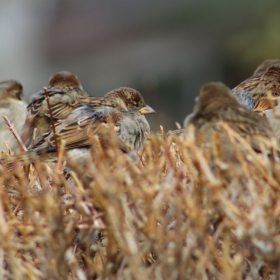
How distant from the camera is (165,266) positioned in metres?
2.19

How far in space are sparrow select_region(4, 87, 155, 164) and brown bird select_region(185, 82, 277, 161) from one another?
79 centimetres

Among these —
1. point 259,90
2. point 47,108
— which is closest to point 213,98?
point 259,90

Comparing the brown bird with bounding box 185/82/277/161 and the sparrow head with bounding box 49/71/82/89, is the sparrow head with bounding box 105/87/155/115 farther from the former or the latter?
the brown bird with bounding box 185/82/277/161

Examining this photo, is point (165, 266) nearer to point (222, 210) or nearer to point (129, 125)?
point (222, 210)

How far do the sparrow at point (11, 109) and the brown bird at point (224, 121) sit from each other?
3360 millimetres

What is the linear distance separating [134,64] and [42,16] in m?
3.89

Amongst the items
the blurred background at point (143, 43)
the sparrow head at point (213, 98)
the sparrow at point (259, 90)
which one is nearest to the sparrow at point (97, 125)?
the sparrow head at point (213, 98)

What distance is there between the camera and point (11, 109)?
21.5 ft

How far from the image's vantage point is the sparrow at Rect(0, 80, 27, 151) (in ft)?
20.4

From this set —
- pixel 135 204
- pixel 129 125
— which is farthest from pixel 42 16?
pixel 135 204

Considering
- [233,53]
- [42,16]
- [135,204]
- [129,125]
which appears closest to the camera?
[135,204]

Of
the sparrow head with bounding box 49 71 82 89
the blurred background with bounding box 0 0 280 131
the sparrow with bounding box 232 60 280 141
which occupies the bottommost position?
the blurred background with bounding box 0 0 280 131

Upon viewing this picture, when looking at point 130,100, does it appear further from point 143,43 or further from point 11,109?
point 143,43

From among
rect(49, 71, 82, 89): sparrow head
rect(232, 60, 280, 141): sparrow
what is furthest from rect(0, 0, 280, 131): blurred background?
rect(232, 60, 280, 141): sparrow
